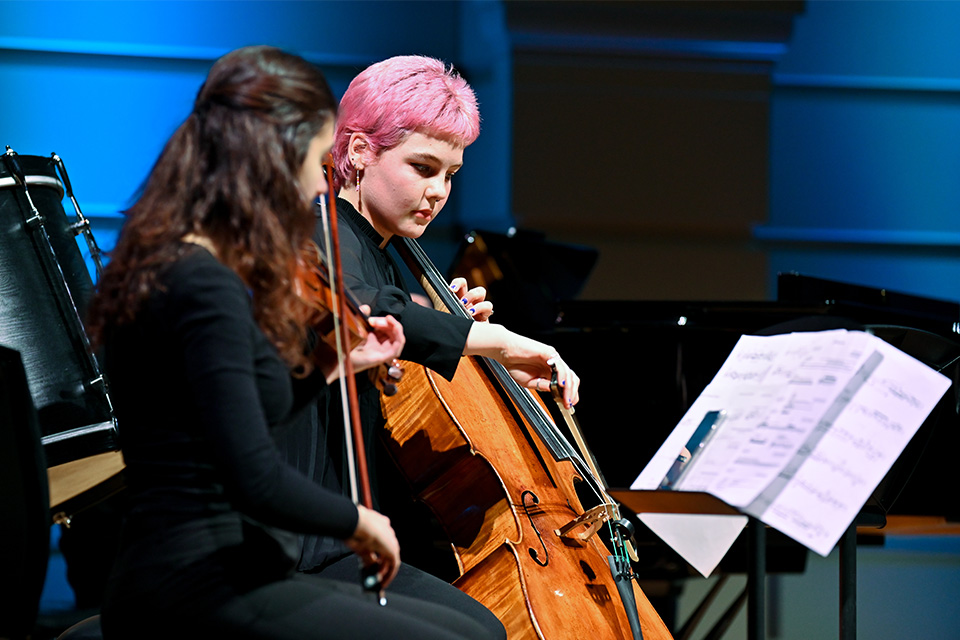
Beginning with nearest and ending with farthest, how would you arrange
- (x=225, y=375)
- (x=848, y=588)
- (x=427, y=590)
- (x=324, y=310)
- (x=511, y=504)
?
(x=225, y=375) < (x=324, y=310) < (x=427, y=590) < (x=511, y=504) < (x=848, y=588)

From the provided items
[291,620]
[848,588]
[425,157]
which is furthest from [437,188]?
[848,588]

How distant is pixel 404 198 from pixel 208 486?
32.8 inches

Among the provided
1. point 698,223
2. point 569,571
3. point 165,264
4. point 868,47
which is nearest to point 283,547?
point 165,264

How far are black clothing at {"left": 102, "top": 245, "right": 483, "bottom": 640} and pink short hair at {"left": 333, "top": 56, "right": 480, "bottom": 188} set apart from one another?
0.75 m

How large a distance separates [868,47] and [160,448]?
13.8 ft

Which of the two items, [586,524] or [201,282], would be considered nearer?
[201,282]

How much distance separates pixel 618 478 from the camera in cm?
263

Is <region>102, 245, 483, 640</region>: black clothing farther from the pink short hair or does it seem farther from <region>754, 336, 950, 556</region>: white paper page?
the pink short hair

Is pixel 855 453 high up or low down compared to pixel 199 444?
down

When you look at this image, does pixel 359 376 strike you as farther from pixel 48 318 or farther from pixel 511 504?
pixel 48 318

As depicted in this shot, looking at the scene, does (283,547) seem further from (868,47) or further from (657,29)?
(868,47)

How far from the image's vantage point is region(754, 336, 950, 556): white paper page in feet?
4.05

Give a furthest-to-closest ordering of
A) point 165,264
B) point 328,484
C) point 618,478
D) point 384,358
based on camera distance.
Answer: point 618,478, point 328,484, point 384,358, point 165,264

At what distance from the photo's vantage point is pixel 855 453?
51.3 inches
